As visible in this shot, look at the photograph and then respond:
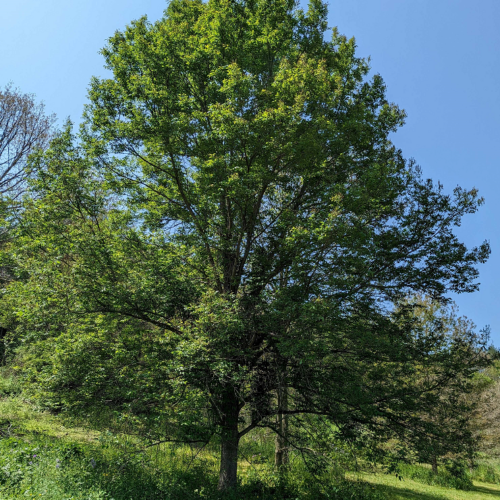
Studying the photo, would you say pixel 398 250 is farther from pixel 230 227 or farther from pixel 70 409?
pixel 70 409

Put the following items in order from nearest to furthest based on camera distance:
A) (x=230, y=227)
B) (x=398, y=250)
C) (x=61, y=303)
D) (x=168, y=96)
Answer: (x=61, y=303), (x=168, y=96), (x=398, y=250), (x=230, y=227)

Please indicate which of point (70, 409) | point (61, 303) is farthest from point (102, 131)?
point (70, 409)

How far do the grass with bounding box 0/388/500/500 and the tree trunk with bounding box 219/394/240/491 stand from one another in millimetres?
311

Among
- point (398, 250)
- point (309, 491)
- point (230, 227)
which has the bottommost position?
point (309, 491)

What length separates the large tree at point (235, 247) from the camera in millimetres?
7152

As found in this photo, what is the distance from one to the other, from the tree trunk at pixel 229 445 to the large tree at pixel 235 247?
5cm

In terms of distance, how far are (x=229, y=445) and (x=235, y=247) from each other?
4.86 m

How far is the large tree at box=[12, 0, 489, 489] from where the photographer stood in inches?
282

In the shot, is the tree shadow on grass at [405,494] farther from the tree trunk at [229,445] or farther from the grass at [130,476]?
the tree trunk at [229,445]

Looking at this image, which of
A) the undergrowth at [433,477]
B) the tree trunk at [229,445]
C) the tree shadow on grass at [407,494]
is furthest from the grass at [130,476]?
the undergrowth at [433,477]

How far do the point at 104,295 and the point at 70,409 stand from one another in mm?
2557

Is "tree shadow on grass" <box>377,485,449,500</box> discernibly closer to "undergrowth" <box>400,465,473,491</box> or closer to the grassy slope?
the grassy slope

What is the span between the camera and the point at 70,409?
791cm

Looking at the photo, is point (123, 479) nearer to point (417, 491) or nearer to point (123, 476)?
point (123, 476)
